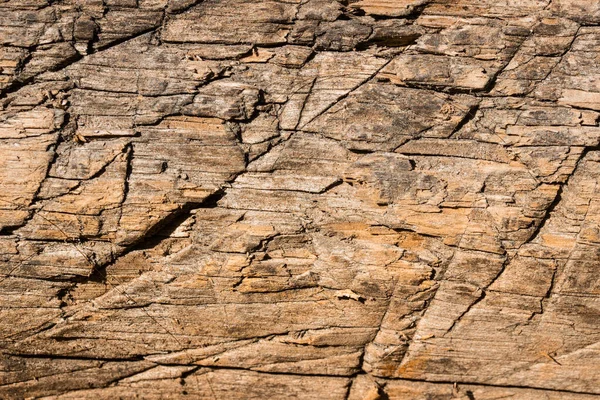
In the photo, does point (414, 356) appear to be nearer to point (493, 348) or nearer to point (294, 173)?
point (493, 348)

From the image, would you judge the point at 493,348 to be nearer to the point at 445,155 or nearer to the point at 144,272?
the point at 445,155

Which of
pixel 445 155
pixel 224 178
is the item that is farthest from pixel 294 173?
pixel 445 155

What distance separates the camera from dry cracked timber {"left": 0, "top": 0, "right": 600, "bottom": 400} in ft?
11.4

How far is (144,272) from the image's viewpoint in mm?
3537

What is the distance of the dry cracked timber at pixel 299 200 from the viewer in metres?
3.47

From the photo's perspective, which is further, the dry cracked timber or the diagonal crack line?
the diagonal crack line

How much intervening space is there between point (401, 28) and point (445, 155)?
0.90 metres

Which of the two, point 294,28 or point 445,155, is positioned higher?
point 294,28

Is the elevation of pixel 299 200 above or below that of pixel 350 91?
below

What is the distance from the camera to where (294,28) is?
365cm

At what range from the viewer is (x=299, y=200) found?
3.52 metres

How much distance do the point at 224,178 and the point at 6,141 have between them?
1.41 metres

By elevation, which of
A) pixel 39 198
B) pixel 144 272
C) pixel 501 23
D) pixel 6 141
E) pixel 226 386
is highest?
pixel 501 23

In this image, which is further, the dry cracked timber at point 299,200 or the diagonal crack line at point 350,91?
the diagonal crack line at point 350,91
